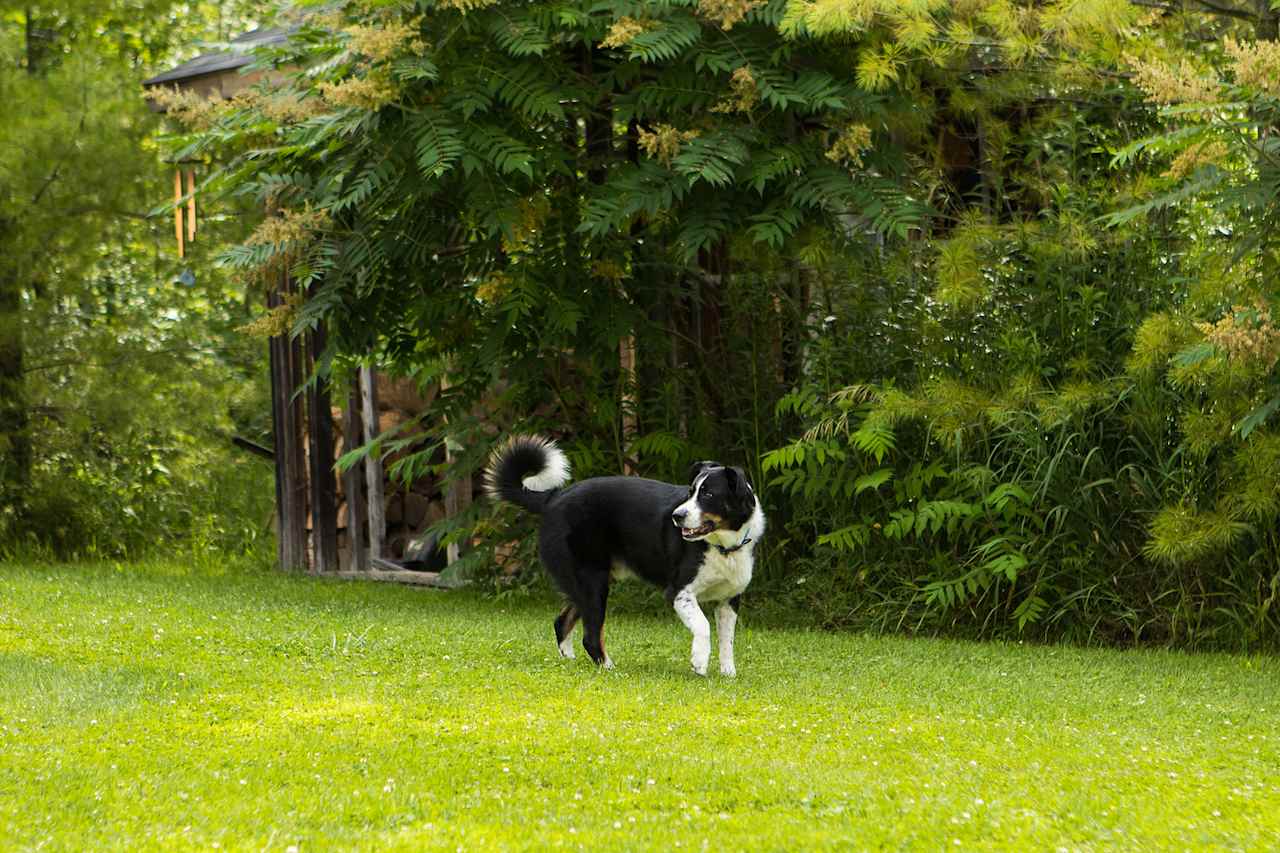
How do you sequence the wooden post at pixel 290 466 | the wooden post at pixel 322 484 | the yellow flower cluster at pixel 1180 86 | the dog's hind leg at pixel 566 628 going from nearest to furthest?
the yellow flower cluster at pixel 1180 86 → the dog's hind leg at pixel 566 628 → the wooden post at pixel 322 484 → the wooden post at pixel 290 466

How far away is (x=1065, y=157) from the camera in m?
10.3

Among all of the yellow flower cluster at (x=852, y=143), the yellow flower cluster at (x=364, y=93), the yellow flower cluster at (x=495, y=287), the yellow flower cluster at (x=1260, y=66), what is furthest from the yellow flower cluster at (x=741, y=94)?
the yellow flower cluster at (x=1260, y=66)

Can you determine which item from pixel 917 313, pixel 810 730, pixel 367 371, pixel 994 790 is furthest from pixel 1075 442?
pixel 367 371

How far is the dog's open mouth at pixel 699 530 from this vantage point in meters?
7.43

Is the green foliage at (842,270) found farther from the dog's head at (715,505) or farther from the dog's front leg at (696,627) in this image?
the dog's front leg at (696,627)

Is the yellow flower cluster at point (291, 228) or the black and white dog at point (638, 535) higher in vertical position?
the yellow flower cluster at point (291, 228)

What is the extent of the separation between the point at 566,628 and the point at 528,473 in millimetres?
783

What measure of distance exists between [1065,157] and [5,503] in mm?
9455

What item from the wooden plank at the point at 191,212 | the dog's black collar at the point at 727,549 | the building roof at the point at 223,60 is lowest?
the dog's black collar at the point at 727,549

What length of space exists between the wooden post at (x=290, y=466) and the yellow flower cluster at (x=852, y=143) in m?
6.14

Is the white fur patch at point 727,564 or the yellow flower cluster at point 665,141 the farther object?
the yellow flower cluster at point 665,141

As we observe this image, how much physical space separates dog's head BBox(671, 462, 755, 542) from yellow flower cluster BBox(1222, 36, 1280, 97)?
8.68 feet

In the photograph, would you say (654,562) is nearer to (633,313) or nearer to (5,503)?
(633,313)

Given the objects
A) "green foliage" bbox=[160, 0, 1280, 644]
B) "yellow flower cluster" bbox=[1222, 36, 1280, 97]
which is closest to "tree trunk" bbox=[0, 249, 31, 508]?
"green foliage" bbox=[160, 0, 1280, 644]
